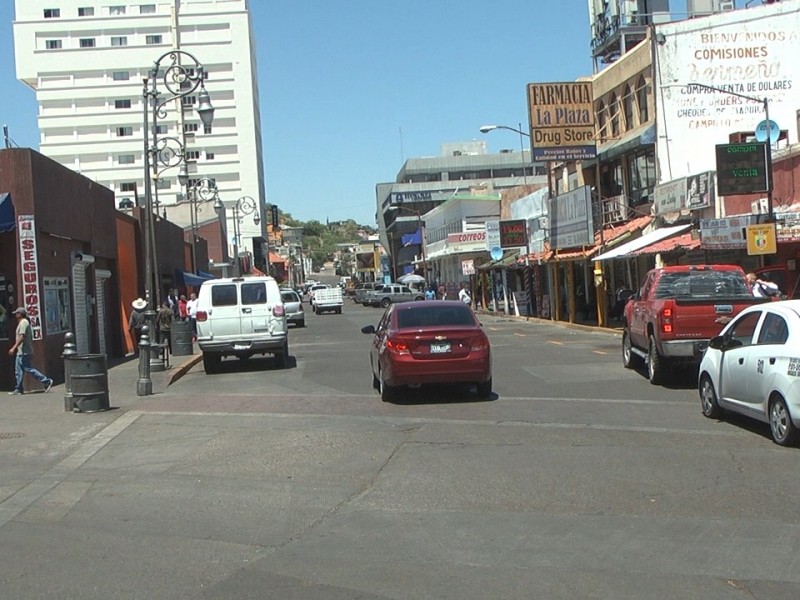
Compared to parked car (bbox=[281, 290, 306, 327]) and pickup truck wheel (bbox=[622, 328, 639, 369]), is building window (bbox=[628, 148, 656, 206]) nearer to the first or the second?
pickup truck wheel (bbox=[622, 328, 639, 369])

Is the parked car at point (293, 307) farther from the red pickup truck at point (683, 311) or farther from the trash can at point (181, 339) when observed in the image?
the red pickup truck at point (683, 311)

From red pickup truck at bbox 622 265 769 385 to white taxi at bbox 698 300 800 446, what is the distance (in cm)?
275

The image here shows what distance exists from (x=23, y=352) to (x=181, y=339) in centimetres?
948

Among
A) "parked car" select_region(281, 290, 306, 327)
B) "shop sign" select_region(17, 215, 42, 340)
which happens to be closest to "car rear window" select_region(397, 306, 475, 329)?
"shop sign" select_region(17, 215, 42, 340)

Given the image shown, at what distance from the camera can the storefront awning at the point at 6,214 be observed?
17797 millimetres

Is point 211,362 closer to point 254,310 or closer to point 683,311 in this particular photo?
point 254,310

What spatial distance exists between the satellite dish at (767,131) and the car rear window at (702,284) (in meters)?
10.5

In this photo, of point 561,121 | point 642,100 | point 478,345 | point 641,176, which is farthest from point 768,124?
point 478,345

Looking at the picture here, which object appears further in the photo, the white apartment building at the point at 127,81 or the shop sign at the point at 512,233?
the white apartment building at the point at 127,81

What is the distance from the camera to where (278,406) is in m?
14.7

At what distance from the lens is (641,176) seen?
34062mm

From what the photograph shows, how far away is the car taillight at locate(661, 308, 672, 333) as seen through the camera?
15.2m

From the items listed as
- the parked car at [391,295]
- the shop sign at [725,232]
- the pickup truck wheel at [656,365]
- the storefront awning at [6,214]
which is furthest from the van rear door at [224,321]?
the parked car at [391,295]

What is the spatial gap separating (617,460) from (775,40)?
2705cm
